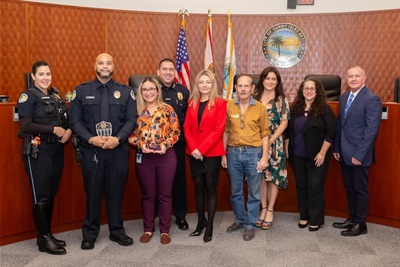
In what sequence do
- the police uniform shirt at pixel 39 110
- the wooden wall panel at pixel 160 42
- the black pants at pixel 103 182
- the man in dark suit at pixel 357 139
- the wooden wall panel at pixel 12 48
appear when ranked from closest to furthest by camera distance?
the police uniform shirt at pixel 39 110 → the black pants at pixel 103 182 → the man in dark suit at pixel 357 139 → the wooden wall panel at pixel 12 48 → the wooden wall panel at pixel 160 42

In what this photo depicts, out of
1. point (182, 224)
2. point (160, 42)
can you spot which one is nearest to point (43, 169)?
point (182, 224)

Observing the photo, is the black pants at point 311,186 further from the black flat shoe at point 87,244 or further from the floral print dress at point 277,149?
the black flat shoe at point 87,244

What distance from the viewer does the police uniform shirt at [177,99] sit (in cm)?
391

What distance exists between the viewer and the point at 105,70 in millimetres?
3467

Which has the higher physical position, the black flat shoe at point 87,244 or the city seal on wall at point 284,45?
the city seal on wall at point 284,45

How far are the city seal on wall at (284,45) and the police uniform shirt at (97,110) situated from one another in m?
3.88

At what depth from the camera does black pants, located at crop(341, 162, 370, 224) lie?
154 inches

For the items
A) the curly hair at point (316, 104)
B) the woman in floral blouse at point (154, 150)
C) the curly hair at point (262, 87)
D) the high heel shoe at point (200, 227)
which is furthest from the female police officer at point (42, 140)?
the curly hair at point (316, 104)

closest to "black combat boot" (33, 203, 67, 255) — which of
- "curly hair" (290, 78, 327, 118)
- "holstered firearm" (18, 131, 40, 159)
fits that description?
"holstered firearm" (18, 131, 40, 159)

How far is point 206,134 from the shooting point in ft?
11.8

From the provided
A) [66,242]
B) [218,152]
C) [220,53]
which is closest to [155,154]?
[218,152]

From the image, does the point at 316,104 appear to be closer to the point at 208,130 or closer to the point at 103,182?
the point at 208,130

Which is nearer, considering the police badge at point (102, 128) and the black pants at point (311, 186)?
the police badge at point (102, 128)

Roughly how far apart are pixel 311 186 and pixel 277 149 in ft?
1.63
